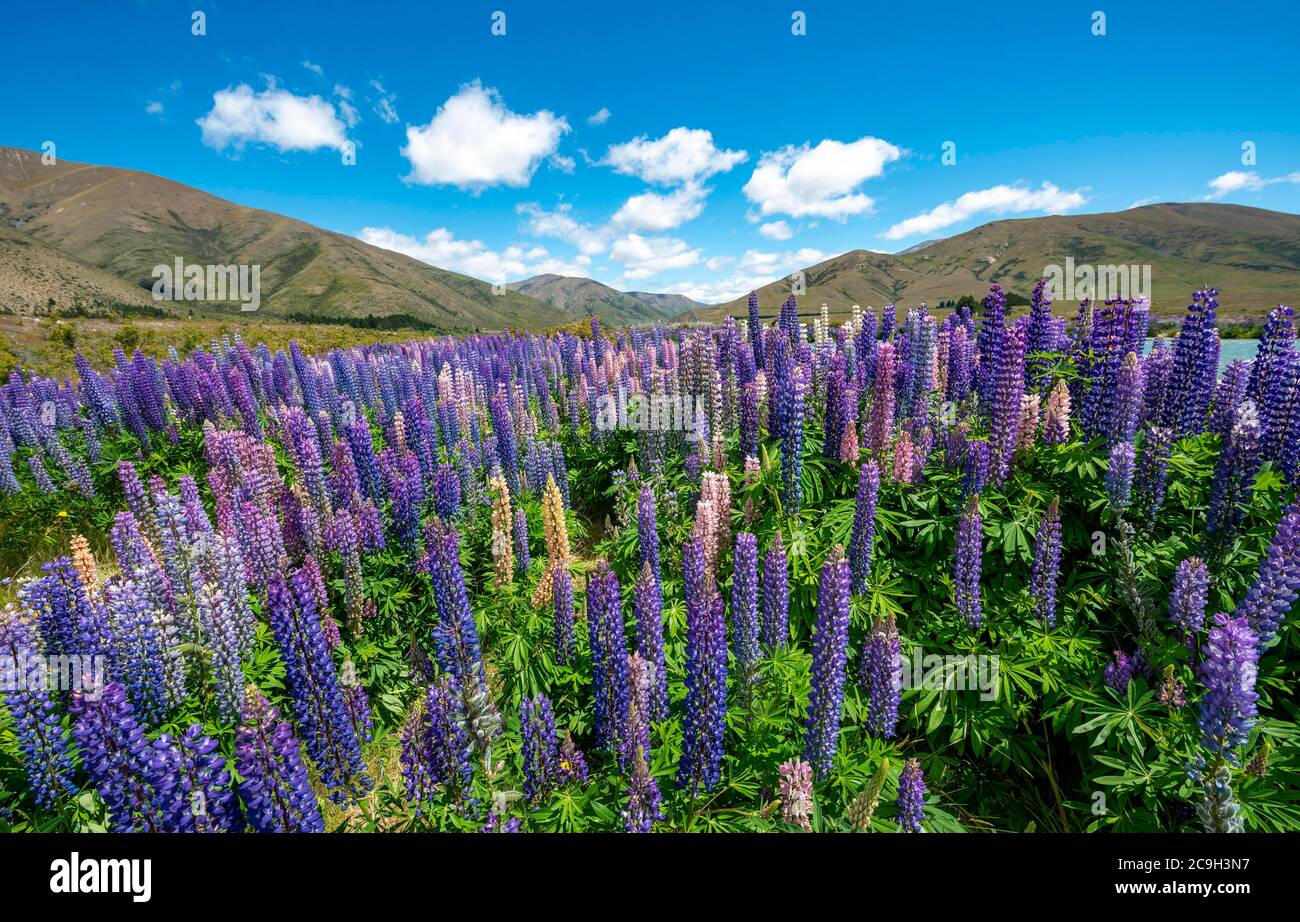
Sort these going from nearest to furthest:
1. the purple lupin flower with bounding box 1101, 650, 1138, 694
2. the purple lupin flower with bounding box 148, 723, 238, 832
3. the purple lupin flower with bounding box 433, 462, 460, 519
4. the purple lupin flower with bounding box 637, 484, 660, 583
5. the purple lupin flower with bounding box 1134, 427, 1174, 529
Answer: the purple lupin flower with bounding box 148, 723, 238, 832 < the purple lupin flower with bounding box 1101, 650, 1138, 694 < the purple lupin flower with bounding box 1134, 427, 1174, 529 < the purple lupin flower with bounding box 637, 484, 660, 583 < the purple lupin flower with bounding box 433, 462, 460, 519

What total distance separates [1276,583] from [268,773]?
23.7 ft

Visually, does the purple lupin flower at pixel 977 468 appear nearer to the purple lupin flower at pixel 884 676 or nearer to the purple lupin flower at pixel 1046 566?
the purple lupin flower at pixel 1046 566

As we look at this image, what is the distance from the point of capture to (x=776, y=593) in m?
5.00

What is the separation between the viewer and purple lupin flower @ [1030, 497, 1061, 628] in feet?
16.7

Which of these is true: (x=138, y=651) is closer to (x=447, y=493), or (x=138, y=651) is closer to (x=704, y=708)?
(x=447, y=493)

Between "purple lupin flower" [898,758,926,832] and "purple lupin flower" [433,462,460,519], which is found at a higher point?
"purple lupin flower" [433,462,460,519]

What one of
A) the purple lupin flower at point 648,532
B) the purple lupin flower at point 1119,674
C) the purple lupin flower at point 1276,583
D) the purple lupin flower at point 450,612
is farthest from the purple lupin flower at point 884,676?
the purple lupin flower at point 450,612

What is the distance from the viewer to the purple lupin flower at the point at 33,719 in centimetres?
396

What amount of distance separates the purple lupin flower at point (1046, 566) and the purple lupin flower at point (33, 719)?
27.5 feet

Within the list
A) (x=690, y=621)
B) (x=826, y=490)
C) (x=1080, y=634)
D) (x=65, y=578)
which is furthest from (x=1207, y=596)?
(x=65, y=578)

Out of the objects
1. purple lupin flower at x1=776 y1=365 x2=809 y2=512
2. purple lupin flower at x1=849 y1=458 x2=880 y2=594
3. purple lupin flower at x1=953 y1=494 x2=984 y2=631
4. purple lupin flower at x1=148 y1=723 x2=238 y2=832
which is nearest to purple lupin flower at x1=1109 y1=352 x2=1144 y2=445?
purple lupin flower at x1=953 y1=494 x2=984 y2=631

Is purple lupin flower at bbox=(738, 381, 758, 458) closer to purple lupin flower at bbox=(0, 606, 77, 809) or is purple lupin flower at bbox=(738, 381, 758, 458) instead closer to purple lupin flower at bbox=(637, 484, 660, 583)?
purple lupin flower at bbox=(637, 484, 660, 583)

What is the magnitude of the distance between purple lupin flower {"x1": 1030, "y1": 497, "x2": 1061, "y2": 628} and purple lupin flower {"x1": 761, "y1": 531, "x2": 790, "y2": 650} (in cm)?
245

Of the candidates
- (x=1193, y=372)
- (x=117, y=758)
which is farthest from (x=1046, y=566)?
(x=117, y=758)
